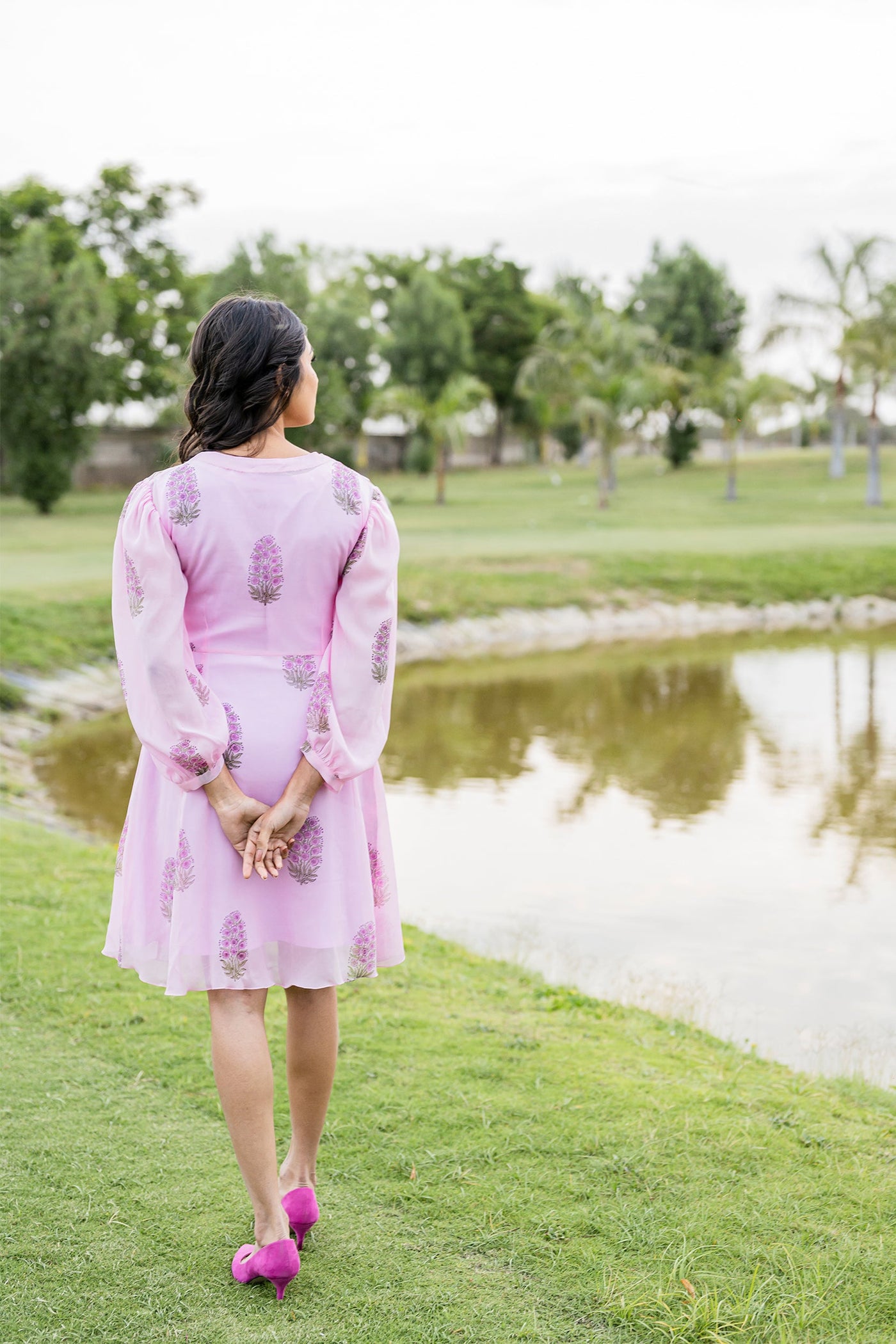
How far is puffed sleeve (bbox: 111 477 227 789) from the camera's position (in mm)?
2352

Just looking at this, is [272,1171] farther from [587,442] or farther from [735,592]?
[587,442]

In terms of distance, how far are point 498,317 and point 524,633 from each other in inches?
1138

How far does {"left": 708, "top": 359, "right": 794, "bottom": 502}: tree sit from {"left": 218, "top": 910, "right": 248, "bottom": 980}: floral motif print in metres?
33.1

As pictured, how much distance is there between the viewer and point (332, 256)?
176ft

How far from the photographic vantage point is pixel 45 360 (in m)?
28.4

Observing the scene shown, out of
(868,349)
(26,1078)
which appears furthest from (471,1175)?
(868,349)

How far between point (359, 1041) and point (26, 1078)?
3.06 ft

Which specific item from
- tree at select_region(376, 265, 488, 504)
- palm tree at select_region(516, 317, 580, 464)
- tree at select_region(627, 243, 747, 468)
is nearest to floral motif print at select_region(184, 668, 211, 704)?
palm tree at select_region(516, 317, 580, 464)

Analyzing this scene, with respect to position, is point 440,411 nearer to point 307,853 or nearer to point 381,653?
point 381,653

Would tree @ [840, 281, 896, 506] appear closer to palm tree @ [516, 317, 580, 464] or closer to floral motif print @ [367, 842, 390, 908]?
palm tree @ [516, 317, 580, 464]

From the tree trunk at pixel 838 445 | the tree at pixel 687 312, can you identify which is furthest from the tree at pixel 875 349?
the tree at pixel 687 312

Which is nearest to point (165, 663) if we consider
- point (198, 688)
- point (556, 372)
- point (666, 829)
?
point (198, 688)

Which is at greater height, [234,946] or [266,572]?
[266,572]

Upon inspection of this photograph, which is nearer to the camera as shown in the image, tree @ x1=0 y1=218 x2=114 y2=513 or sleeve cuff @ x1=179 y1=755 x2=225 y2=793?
sleeve cuff @ x1=179 y1=755 x2=225 y2=793
